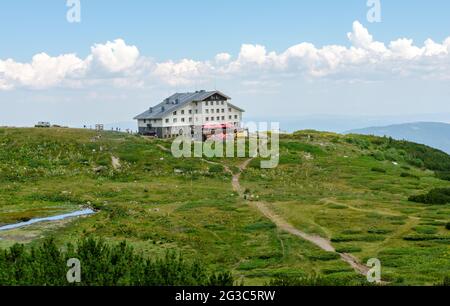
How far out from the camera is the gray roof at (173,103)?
4564 inches

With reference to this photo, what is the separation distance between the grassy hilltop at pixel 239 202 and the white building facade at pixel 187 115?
10327 millimetres

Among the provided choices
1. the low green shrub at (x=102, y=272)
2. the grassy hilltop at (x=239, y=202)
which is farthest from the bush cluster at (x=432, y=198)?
the low green shrub at (x=102, y=272)

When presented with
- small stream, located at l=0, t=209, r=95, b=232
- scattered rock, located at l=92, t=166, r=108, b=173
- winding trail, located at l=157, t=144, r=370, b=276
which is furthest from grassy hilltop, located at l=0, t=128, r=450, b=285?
small stream, located at l=0, t=209, r=95, b=232

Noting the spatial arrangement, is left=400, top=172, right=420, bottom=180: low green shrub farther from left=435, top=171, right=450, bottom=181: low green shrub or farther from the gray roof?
the gray roof

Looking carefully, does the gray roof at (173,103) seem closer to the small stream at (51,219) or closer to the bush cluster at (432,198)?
the small stream at (51,219)

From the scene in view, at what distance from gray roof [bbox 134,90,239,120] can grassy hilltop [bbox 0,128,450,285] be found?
36.5 feet

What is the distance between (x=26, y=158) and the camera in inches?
3396

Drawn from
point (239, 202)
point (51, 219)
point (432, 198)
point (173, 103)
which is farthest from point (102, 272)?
point (173, 103)

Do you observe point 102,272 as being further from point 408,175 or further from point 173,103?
point 173,103

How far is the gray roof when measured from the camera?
11594cm

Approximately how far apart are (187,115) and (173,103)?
452 centimetres
